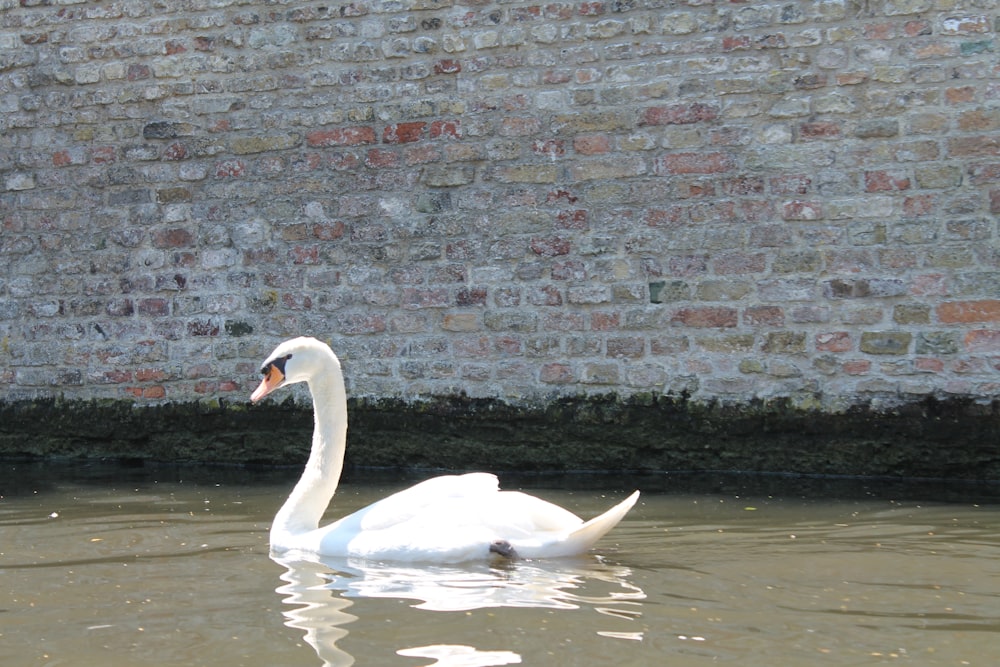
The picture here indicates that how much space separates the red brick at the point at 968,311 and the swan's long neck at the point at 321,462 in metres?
3.20

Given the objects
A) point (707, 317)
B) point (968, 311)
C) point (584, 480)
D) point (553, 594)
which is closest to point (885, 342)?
point (968, 311)

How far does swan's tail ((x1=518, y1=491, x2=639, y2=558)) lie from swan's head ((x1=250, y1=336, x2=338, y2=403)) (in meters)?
1.24

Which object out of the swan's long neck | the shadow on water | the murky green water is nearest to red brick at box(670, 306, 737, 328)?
the shadow on water

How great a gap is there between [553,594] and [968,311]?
3481 millimetres

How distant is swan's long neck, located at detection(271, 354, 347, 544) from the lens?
5234 mm

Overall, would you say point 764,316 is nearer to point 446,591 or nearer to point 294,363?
point 294,363

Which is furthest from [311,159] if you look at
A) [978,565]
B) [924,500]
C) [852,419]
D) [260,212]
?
[978,565]

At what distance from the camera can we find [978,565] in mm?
4750

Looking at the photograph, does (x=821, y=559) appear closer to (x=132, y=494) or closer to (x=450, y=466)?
(x=450, y=466)

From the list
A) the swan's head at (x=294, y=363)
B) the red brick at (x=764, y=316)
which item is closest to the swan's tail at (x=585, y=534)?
the swan's head at (x=294, y=363)

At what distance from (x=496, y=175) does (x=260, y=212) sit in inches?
59.0

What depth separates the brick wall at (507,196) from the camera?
6.89 m

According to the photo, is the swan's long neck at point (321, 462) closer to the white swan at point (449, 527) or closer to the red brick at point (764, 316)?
the white swan at point (449, 527)

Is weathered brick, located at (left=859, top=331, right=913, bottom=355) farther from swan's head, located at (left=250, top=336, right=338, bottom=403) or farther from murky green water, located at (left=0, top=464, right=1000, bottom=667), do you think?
swan's head, located at (left=250, top=336, right=338, bottom=403)
